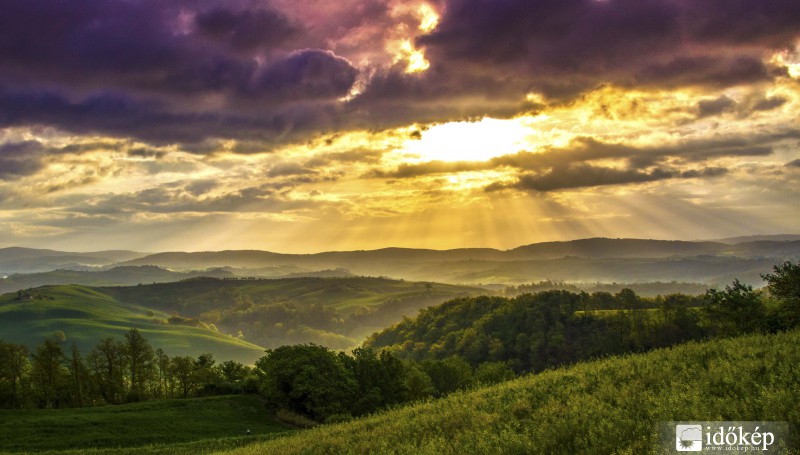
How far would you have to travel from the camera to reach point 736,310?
68188 millimetres

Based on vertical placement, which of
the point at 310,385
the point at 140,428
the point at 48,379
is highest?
the point at 48,379

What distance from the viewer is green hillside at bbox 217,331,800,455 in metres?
15.9

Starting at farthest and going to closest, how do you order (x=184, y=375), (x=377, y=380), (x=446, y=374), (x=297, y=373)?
(x=446, y=374), (x=184, y=375), (x=377, y=380), (x=297, y=373)

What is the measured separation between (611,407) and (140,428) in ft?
→ 220

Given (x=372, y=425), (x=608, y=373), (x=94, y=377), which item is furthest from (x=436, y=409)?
(x=94, y=377)

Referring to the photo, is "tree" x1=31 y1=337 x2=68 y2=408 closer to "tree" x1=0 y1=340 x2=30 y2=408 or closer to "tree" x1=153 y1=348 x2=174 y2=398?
"tree" x1=0 y1=340 x2=30 y2=408

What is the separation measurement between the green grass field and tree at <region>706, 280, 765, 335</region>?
192 feet

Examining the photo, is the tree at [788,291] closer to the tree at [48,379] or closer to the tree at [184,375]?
the tree at [184,375]

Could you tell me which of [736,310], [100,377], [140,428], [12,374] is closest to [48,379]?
[12,374]

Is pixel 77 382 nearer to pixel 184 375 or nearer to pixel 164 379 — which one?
pixel 184 375

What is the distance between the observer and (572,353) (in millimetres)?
197000

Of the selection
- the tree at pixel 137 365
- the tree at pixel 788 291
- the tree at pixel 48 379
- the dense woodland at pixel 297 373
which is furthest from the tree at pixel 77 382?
the tree at pixel 788 291

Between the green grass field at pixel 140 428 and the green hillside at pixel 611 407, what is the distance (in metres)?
30.7

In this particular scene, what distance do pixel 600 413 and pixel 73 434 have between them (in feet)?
219
